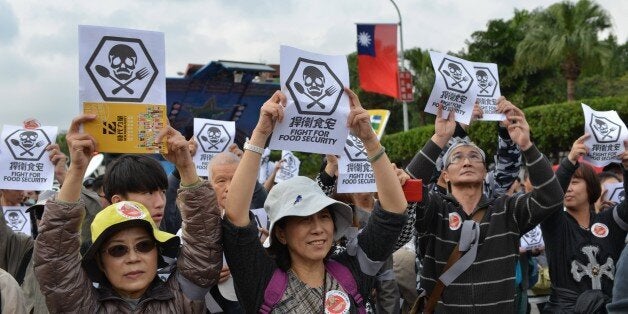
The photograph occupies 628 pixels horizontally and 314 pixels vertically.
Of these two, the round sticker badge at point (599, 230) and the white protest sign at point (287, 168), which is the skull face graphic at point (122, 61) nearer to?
the round sticker badge at point (599, 230)

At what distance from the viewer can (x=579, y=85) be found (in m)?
40.2

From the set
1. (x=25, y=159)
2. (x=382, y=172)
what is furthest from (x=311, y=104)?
(x=25, y=159)

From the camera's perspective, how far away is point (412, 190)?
3.29m

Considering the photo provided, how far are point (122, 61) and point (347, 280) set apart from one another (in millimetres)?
1284

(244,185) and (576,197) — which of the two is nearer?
(244,185)

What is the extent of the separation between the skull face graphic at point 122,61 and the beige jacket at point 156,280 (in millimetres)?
552

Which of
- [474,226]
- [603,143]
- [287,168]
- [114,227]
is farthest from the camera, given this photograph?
[287,168]

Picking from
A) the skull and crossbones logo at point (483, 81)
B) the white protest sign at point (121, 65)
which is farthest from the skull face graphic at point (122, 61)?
the skull and crossbones logo at point (483, 81)

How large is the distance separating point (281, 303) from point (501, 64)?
124 feet

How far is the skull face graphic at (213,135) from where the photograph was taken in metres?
6.30

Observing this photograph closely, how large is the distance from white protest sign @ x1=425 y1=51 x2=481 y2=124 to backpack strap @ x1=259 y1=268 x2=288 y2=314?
167 centimetres

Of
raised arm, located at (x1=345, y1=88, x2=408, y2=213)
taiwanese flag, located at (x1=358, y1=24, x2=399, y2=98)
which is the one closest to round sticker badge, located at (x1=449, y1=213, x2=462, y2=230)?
raised arm, located at (x1=345, y1=88, x2=408, y2=213)

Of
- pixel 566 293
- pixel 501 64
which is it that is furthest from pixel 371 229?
pixel 501 64

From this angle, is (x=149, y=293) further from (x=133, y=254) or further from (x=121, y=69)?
(x=121, y=69)
